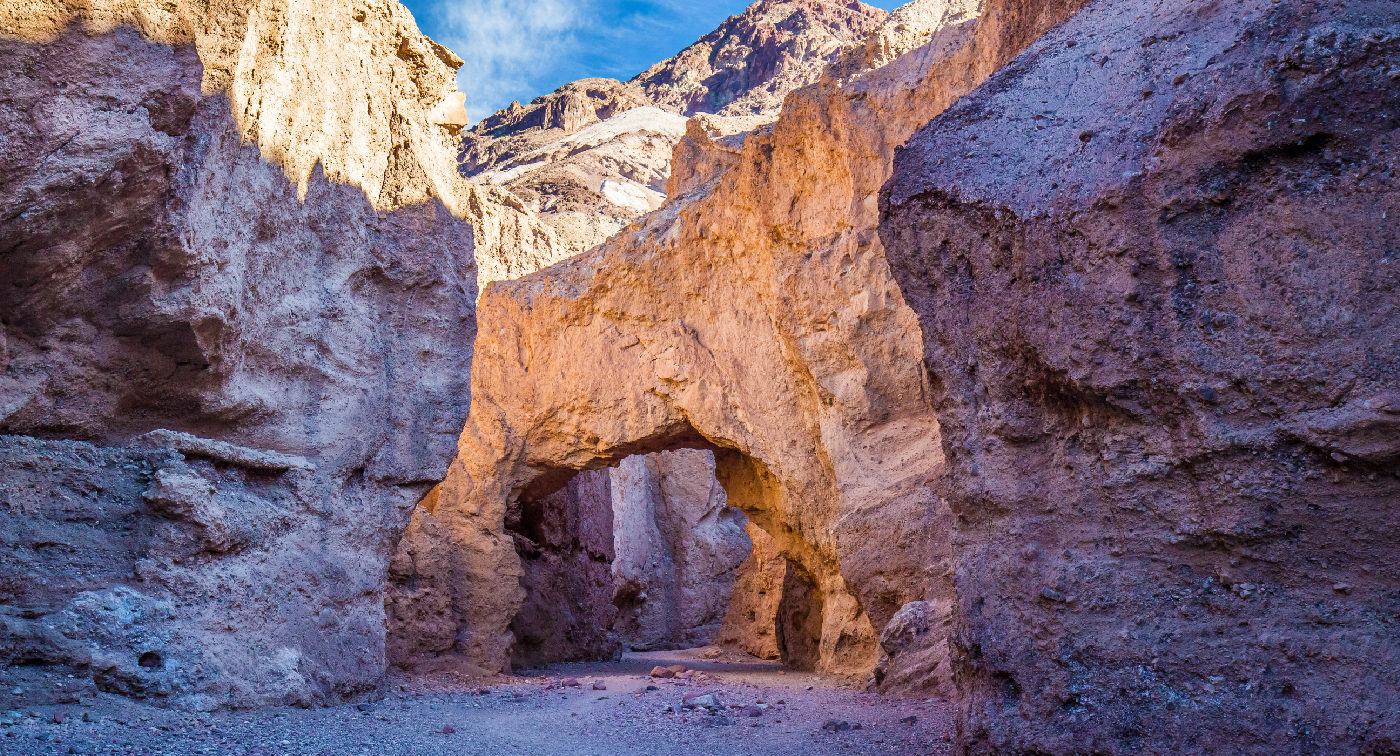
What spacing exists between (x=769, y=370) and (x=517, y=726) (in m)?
4.16

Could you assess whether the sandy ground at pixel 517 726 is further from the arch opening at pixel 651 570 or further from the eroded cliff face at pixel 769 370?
the arch opening at pixel 651 570

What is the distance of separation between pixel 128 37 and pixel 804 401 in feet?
17.6

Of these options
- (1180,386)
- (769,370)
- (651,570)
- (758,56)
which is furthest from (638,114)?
(1180,386)

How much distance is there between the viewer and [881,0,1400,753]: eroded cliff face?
2102mm

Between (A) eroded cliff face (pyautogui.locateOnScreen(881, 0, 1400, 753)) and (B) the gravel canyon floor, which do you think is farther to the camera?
(B) the gravel canyon floor

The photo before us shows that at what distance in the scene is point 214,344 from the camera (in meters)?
4.27

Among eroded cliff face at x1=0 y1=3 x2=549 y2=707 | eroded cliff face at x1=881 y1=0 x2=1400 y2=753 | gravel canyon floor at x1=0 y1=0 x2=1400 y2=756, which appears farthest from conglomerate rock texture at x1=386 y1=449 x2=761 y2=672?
eroded cliff face at x1=881 y1=0 x2=1400 y2=753

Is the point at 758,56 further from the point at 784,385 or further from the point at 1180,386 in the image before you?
the point at 1180,386

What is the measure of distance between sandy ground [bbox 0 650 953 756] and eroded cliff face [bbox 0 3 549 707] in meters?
0.27

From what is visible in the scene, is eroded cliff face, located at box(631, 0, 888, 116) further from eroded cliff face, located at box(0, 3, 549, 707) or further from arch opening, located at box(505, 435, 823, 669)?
eroded cliff face, located at box(0, 3, 549, 707)

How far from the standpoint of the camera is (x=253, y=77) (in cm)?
455

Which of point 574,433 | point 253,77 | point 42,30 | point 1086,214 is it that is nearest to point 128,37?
point 42,30

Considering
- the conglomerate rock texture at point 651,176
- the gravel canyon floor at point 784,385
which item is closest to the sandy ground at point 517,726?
the gravel canyon floor at point 784,385

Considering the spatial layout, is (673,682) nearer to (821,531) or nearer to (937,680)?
(821,531)
